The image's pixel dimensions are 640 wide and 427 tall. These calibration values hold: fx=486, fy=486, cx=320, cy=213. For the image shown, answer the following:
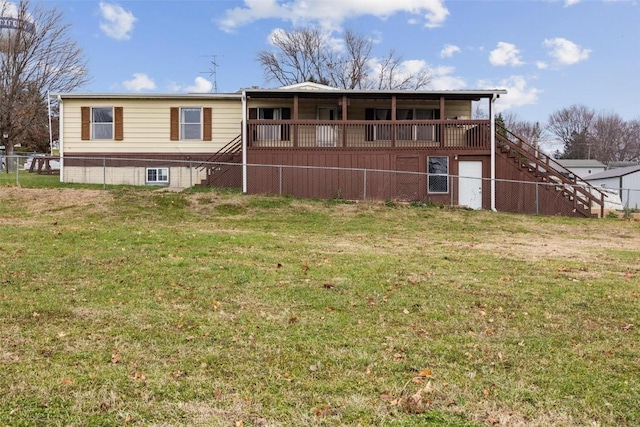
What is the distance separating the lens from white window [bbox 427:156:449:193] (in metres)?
17.5

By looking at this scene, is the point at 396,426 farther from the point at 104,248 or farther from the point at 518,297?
the point at 104,248

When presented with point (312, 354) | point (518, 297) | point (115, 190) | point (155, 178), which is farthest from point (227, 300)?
point (155, 178)

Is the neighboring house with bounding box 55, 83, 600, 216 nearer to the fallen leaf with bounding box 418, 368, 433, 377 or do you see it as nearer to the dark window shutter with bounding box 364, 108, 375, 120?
the dark window shutter with bounding box 364, 108, 375, 120

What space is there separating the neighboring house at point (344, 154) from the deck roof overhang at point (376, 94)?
0.04 metres

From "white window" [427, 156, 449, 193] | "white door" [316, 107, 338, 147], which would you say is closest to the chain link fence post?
"white door" [316, 107, 338, 147]

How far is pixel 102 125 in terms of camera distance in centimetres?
1902

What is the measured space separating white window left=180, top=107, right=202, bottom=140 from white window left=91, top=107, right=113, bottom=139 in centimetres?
277

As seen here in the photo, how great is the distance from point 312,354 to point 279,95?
14.6 metres

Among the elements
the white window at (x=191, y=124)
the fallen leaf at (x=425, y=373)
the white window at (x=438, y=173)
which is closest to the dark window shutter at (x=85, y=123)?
the white window at (x=191, y=124)

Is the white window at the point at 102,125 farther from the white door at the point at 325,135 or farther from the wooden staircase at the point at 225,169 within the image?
the white door at the point at 325,135

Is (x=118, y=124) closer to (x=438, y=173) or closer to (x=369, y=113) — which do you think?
(x=369, y=113)

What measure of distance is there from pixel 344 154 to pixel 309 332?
13.4 metres

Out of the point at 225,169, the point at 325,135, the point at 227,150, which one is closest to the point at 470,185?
the point at 325,135

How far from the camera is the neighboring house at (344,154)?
1711 cm
